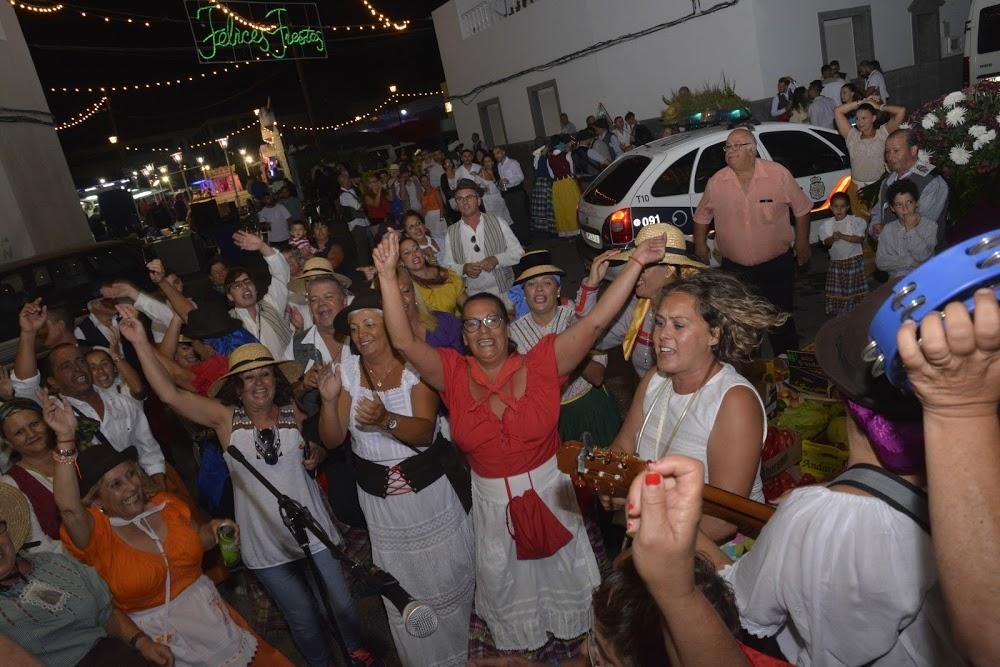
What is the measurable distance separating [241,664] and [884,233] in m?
5.67

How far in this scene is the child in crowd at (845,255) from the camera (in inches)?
265

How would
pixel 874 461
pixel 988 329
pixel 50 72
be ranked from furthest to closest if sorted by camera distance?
pixel 50 72 → pixel 874 461 → pixel 988 329

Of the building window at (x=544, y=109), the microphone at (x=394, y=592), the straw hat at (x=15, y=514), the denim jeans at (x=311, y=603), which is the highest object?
the building window at (x=544, y=109)

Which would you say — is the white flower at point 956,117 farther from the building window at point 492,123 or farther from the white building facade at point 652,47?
the building window at point 492,123

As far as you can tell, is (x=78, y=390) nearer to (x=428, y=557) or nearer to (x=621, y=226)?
(x=428, y=557)

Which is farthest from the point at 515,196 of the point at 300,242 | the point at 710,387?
the point at 710,387

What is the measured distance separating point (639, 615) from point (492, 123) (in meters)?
22.5

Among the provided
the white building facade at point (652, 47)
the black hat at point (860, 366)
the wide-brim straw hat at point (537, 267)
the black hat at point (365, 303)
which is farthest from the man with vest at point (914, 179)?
the white building facade at point (652, 47)

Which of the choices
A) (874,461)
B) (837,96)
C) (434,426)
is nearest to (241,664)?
(434,426)

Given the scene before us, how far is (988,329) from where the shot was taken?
995 mm

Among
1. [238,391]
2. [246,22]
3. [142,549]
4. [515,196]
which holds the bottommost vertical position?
[142,549]

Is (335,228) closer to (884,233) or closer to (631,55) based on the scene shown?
(631,55)

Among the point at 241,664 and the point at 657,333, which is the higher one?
the point at 657,333

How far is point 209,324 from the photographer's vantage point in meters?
5.15
